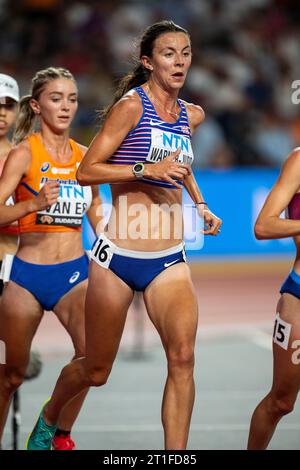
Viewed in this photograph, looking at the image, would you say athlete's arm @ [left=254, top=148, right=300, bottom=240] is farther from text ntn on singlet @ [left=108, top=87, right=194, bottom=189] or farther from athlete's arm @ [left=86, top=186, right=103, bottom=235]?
athlete's arm @ [left=86, top=186, right=103, bottom=235]

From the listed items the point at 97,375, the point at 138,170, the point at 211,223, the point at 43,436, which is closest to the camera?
the point at 138,170

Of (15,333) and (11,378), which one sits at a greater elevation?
(15,333)

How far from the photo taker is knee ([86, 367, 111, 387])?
5.76 meters

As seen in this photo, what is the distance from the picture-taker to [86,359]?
19.0 feet

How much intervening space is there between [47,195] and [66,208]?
1.87ft

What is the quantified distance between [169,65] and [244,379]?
461 cm

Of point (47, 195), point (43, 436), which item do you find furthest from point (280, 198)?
point (43, 436)

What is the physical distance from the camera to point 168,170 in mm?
5242

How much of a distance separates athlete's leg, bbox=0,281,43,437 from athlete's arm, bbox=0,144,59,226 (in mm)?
534

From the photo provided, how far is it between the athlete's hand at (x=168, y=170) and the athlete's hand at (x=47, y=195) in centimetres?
62

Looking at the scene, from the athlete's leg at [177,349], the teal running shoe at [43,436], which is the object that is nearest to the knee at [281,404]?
the athlete's leg at [177,349]

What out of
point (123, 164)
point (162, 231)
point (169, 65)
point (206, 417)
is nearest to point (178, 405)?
point (162, 231)

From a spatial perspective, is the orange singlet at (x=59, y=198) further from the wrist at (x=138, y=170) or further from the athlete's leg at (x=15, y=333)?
the wrist at (x=138, y=170)

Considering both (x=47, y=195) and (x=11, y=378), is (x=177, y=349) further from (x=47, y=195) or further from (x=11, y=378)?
(x=11, y=378)
